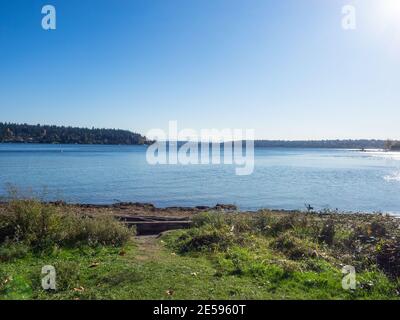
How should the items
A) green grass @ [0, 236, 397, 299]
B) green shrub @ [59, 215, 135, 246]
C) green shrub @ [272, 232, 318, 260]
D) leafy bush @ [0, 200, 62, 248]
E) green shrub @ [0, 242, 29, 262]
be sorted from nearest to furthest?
green grass @ [0, 236, 397, 299], green shrub @ [0, 242, 29, 262], green shrub @ [272, 232, 318, 260], leafy bush @ [0, 200, 62, 248], green shrub @ [59, 215, 135, 246]

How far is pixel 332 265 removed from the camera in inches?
369

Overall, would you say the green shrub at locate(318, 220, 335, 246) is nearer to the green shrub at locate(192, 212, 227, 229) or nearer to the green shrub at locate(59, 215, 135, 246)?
the green shrub at locate(192, 212, 227, 229)

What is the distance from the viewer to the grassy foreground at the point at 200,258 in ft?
24.7

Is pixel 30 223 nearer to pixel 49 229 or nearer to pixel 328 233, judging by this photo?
pixel 49 229

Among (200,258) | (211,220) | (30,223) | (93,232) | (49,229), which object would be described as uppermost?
(30,223)

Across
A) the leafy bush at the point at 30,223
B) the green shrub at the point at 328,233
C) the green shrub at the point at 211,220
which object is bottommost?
the green shrub at the point at 328,233

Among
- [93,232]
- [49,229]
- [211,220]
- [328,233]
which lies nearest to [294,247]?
[328,233]

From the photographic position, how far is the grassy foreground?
7516mm

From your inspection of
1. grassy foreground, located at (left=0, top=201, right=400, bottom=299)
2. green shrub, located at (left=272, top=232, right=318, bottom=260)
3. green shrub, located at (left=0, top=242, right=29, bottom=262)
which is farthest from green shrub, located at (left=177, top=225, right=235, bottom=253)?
green shrub, located at (left=0, top=242, right=29, bottom=262)

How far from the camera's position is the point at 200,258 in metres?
10.1

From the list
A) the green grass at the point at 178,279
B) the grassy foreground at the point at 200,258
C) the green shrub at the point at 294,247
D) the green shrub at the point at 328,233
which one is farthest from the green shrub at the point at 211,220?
the green shrub at the point at 328,233

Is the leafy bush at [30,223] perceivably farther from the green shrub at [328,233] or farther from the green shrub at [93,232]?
the green shrub at [328,233]

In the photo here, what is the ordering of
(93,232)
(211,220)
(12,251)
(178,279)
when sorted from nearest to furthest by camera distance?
(178,279), (12,251), (93,232), (211,220)
